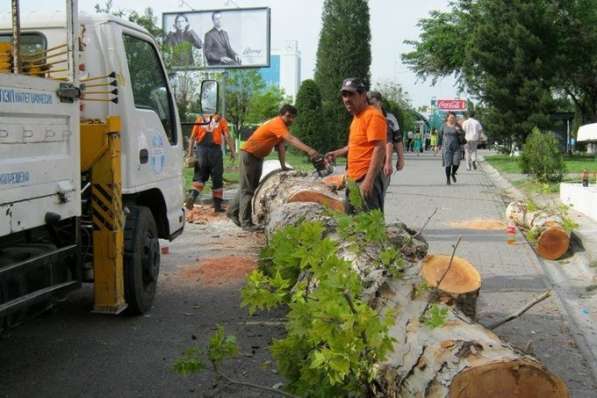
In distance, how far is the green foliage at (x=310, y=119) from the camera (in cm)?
2922

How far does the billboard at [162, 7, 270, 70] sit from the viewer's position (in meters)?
33.4

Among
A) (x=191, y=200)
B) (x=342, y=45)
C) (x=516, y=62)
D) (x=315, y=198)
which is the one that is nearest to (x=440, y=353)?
(x=315, y=198)

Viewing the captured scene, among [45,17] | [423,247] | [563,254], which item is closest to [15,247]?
[45,17]

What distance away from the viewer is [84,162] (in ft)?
16.5

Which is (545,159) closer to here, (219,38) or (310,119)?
(310,119)

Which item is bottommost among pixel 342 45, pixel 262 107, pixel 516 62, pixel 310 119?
pixel 310 119

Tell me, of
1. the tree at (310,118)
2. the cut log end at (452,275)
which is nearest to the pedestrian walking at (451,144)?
the cut log end at (452,275)

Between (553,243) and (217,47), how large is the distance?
2792 centimetres

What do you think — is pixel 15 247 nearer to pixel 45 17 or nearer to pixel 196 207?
pixel 45 17

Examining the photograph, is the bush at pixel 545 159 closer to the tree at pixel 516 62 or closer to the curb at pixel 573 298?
the curb at pixel 573 298

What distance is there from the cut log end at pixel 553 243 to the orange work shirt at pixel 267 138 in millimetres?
3365

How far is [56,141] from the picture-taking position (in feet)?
14.0

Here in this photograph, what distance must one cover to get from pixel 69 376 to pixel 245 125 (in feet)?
154

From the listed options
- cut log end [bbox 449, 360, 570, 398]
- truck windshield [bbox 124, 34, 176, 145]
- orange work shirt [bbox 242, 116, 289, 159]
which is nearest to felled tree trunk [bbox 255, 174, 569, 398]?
cut log end [bbox 449, 360, 570, 398]
